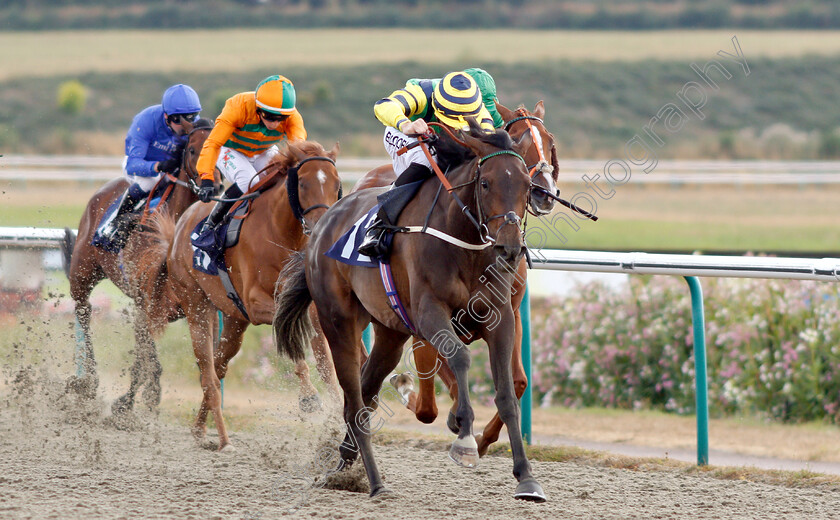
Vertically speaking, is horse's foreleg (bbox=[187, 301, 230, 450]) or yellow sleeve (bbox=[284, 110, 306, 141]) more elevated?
yellow sleeve (bbox=[284, 110, 306, 141])

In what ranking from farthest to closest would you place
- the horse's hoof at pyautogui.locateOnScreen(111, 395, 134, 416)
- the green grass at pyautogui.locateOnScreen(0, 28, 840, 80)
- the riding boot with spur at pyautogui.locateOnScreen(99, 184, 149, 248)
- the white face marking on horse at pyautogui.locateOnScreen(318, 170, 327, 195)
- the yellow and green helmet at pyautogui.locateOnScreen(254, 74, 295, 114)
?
the green grass at pyautogui.locateOnScreen(0, 28, 840, 80) → the riding boot with spur at pyautogui.locateOnScreen(99, 184, 149, 248) → the horse's hoof at pyautogui.locateOnScreen(111, 395, 134, 416) → the yellow and green helmet at pyautogui.locateOnScreen(254, 74, 295, 114) → the white face marking on horse at pyautogui.locateOnScreen(318, 170, 327, 195)

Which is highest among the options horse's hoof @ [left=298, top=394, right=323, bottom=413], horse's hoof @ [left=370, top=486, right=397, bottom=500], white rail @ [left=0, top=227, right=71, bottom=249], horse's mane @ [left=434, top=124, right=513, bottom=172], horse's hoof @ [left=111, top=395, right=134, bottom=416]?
white rail @ [left=0, top=227, right=71, bottom=249]

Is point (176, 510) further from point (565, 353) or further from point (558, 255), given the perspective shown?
point (565, 353)

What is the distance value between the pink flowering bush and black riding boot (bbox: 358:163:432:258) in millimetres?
2651

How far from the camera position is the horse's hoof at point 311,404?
5.41 m

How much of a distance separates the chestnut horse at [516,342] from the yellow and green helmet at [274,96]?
1.13 m

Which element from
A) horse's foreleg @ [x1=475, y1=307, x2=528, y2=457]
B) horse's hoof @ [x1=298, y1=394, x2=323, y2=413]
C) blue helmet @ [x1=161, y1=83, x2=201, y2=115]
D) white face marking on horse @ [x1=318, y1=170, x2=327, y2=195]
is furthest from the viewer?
blue helmet @ [x1=161, y1=83, x2=201, y2=115]

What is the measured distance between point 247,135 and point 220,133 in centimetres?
20

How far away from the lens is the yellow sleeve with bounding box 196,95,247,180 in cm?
564

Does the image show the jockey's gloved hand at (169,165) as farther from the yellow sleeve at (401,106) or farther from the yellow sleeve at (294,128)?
A: the yellow sleeve at (401,106)

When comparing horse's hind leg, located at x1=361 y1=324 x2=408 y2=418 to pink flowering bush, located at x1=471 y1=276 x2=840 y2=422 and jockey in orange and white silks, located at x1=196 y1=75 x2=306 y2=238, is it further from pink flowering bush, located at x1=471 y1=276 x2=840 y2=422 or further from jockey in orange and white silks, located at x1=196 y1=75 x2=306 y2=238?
pink flowering bush, located at x1=471 y1=276 x2=840 y2=422

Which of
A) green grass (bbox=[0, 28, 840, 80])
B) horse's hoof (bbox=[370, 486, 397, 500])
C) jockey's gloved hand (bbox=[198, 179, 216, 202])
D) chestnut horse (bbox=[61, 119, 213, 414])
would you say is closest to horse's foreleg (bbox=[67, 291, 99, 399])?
chestnut horse (bbox=[61, 119, 213, 414])

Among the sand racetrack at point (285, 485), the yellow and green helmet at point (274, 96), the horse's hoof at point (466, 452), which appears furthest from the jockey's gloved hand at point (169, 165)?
the horse's hoof at point (466, 452)

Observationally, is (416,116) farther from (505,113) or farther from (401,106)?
(505,113)
